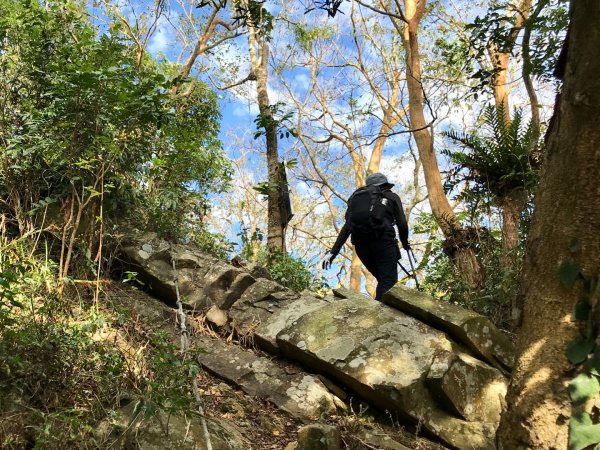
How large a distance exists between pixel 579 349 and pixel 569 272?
12.3 inches

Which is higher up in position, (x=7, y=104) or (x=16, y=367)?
(x=7, y=104)

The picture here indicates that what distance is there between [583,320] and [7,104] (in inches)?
225

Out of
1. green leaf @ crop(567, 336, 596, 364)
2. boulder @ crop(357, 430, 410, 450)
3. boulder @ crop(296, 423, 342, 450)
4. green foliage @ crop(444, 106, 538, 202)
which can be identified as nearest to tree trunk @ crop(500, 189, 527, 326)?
green foliage @ crop(444, 106, 538, 202)

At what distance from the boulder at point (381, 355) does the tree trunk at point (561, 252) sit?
2277 millimetres

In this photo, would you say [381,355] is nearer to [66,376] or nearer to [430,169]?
[66,376]

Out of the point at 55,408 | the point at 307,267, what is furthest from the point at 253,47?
the point at 55,408

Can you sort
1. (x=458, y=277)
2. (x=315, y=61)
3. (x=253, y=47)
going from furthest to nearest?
(x=315, y=61) < (x=253, y=47) < (x=458, y=277)

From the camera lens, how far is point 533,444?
78.8 inches

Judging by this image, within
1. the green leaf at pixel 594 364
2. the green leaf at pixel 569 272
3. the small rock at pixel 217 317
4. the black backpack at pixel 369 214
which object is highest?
the black backpack at pixel 369 214

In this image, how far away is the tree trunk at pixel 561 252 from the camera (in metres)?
2.01

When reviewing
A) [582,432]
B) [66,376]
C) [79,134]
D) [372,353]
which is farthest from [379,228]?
[582,432]

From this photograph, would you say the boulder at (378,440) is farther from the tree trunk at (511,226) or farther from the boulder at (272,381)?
the tree trunk at (511,226)

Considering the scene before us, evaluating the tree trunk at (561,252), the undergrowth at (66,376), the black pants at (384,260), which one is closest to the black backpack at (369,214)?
the black pants at (384,260)

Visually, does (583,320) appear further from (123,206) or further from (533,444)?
(123,206)
